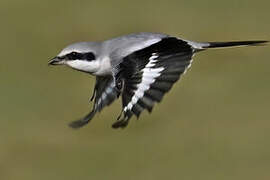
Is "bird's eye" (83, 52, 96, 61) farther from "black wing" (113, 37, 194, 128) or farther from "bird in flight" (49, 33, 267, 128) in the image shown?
"black wing" (113, 37, 194, 128)

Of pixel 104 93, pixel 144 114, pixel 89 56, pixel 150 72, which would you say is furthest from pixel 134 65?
pixel 144 114

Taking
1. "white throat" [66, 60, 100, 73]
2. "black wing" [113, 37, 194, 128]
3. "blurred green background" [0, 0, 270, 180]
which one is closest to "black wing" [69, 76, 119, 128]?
"white throat" [66, 60, 100, 73]

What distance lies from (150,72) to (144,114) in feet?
8.71

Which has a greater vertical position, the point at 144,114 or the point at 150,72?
the point at 150,72

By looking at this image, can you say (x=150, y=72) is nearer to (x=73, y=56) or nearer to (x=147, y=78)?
(x=147, y=78)

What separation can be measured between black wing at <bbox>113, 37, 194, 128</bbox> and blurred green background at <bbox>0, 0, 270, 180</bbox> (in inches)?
70.1

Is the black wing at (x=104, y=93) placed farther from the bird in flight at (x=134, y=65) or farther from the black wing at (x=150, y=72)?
the black wing at (x=150, y=72)

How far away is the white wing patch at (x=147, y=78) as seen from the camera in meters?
2.89

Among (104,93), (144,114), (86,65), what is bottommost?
(144,114)

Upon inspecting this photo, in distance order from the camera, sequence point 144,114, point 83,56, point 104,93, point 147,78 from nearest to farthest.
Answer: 1. point 147,78
2. point 83,56
3. point 104,93
4. point 144,114

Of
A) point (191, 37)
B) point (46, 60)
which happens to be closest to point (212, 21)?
point (191, 37)

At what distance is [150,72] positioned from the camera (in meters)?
3.02

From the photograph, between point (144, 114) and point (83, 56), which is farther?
point (144, 114)

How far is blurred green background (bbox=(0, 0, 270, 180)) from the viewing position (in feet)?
16.6
